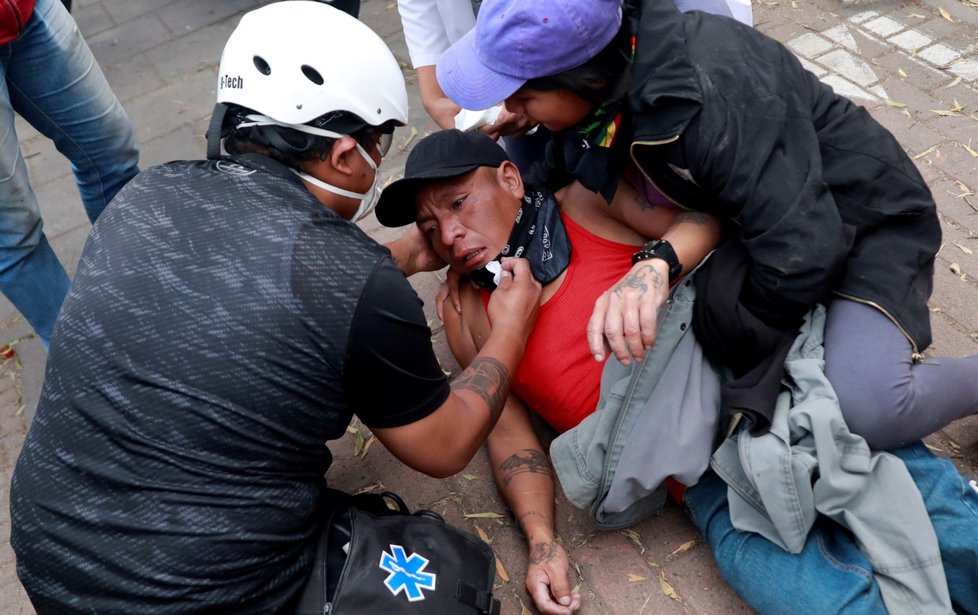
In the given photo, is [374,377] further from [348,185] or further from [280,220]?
[348,185]

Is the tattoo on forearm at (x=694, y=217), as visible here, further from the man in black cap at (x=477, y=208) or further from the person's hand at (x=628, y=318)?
the man in black cap at (x=477, y=208)

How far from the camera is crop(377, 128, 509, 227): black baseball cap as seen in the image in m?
3.16

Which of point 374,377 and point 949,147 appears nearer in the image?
point 374,377

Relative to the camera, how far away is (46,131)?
11.7 ft

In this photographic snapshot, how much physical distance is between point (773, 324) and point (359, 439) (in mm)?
1646

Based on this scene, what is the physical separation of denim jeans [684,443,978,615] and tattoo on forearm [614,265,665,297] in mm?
761

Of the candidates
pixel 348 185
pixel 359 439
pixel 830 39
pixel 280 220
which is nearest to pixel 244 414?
pixel 280 220

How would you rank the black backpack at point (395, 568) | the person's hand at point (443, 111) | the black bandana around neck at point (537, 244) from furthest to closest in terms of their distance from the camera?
the person's hand at point (443, 111)
the black bandana around neck at point (537, 244)
the black backpack at point (395, 568)

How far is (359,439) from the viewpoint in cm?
347

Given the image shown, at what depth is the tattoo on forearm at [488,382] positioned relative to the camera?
2617 millimetres

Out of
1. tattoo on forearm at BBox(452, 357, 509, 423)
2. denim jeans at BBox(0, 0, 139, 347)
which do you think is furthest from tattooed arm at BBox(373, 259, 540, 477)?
denim jeans at BBox(0, 0, 139, 347)

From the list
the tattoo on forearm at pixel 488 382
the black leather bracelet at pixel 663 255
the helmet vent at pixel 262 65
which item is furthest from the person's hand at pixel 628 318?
the helmet vent at pixel 262 65

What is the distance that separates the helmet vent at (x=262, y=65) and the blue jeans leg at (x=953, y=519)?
2140 mm

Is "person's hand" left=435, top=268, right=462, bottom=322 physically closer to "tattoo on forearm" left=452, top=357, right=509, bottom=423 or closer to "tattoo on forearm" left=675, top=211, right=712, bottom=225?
"tattoo on forearm" left=452, top=357, right=509, bottom=423
